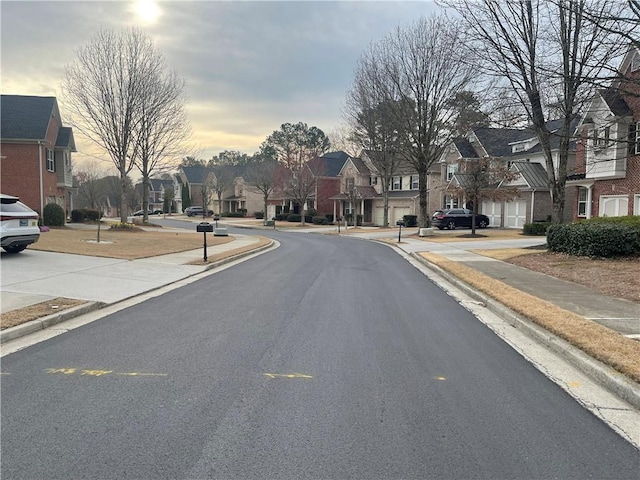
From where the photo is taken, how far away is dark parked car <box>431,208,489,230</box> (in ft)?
126

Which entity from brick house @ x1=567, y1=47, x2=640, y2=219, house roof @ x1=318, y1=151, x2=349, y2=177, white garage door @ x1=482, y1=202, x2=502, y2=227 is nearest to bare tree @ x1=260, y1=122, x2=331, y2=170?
house roof @ x1=318, y1=151, x2=349, y2=177

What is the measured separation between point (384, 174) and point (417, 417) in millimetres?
41639

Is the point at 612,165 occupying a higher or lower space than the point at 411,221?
higher

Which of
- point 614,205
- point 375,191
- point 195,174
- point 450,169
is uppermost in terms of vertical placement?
point 195,174

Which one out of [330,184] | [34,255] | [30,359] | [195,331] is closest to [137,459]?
[30,359]

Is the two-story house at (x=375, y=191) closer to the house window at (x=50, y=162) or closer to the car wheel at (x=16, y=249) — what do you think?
the house window at (x=50, y=162)

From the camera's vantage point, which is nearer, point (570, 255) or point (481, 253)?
point (570, 255)

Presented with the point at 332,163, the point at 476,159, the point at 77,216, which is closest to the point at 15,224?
the point at 476,159

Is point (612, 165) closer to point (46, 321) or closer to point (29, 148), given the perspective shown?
point (46, 321)

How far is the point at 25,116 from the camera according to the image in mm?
31188

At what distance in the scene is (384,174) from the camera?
44.8m

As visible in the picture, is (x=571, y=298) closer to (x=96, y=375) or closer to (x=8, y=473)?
(x=96, y=375)

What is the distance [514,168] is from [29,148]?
33.5 meters

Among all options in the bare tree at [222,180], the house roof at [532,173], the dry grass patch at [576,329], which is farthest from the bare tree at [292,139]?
the dry grass patch at [576,329]
